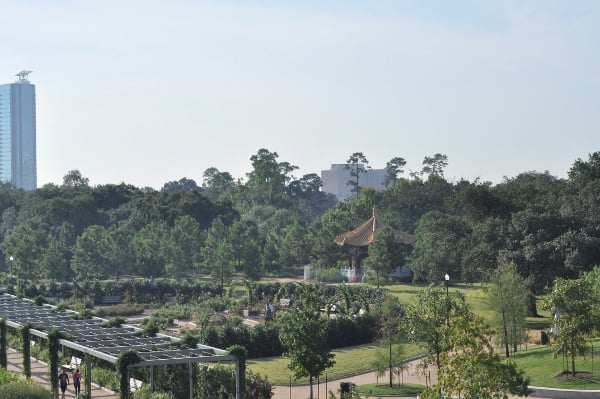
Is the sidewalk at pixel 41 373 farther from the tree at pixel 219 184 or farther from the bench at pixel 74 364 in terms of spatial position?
the tree at pixel 219 184

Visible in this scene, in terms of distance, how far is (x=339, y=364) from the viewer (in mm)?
Answer: 36719

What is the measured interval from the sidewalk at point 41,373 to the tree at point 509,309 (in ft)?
49.9

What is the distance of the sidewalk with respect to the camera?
3084 centimetres

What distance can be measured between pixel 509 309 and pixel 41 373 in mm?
17937

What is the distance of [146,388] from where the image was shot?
28.8m

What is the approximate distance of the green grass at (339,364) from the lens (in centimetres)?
3447

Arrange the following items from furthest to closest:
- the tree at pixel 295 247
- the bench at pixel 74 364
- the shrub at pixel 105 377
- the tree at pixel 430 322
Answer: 1. the tree at pixel 295 247
2. the bench at pixel 74 364
3. the tree at pixel 430 322
4. the shrub at pixel 105 377

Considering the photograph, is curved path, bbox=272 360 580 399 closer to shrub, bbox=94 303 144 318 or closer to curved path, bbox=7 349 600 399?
curved path, bbox=7 349 600 399

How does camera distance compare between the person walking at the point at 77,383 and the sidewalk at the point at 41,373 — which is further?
the sidewalk at the point at 41,373

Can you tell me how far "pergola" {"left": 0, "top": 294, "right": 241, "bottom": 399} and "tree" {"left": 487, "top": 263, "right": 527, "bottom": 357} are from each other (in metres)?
13.2

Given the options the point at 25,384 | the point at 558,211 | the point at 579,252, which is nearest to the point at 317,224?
the point at 558,211

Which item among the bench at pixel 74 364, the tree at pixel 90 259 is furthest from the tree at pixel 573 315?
the tree at pixel 90 259

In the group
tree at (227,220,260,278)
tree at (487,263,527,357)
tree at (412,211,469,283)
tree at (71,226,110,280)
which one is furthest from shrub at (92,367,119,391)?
tree at (71,226,110,280)

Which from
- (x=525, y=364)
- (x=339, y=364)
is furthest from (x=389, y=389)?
(x=525, y=364)
